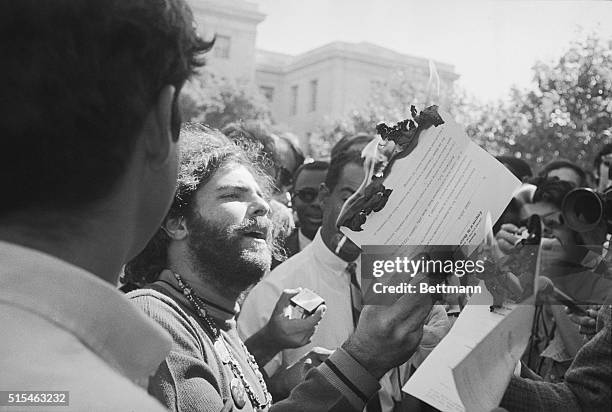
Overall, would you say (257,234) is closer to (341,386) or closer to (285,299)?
(285,299)

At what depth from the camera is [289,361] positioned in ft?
9.42

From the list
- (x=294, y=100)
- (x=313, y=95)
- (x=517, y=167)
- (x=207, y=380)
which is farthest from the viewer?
(x=294, y=100)

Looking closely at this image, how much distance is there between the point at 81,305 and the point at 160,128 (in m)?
0.29

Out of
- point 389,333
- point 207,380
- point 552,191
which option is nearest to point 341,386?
point 389,333

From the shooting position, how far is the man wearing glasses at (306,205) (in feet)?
13.9

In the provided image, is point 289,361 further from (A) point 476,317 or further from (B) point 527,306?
(B) point 527,306

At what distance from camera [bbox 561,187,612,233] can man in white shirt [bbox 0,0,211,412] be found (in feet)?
6.02

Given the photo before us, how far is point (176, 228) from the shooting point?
2336 millimetres

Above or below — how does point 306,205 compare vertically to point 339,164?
below

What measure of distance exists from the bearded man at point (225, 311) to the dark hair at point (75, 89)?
31.3 inches

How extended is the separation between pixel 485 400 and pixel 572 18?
2.06 metres

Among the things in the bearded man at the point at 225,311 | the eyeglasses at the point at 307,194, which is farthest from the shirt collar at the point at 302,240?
the bearded man at the point at 225,311

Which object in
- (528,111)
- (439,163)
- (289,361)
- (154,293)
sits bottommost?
(528,111)

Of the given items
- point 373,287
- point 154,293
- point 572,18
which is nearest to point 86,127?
point 373,287
